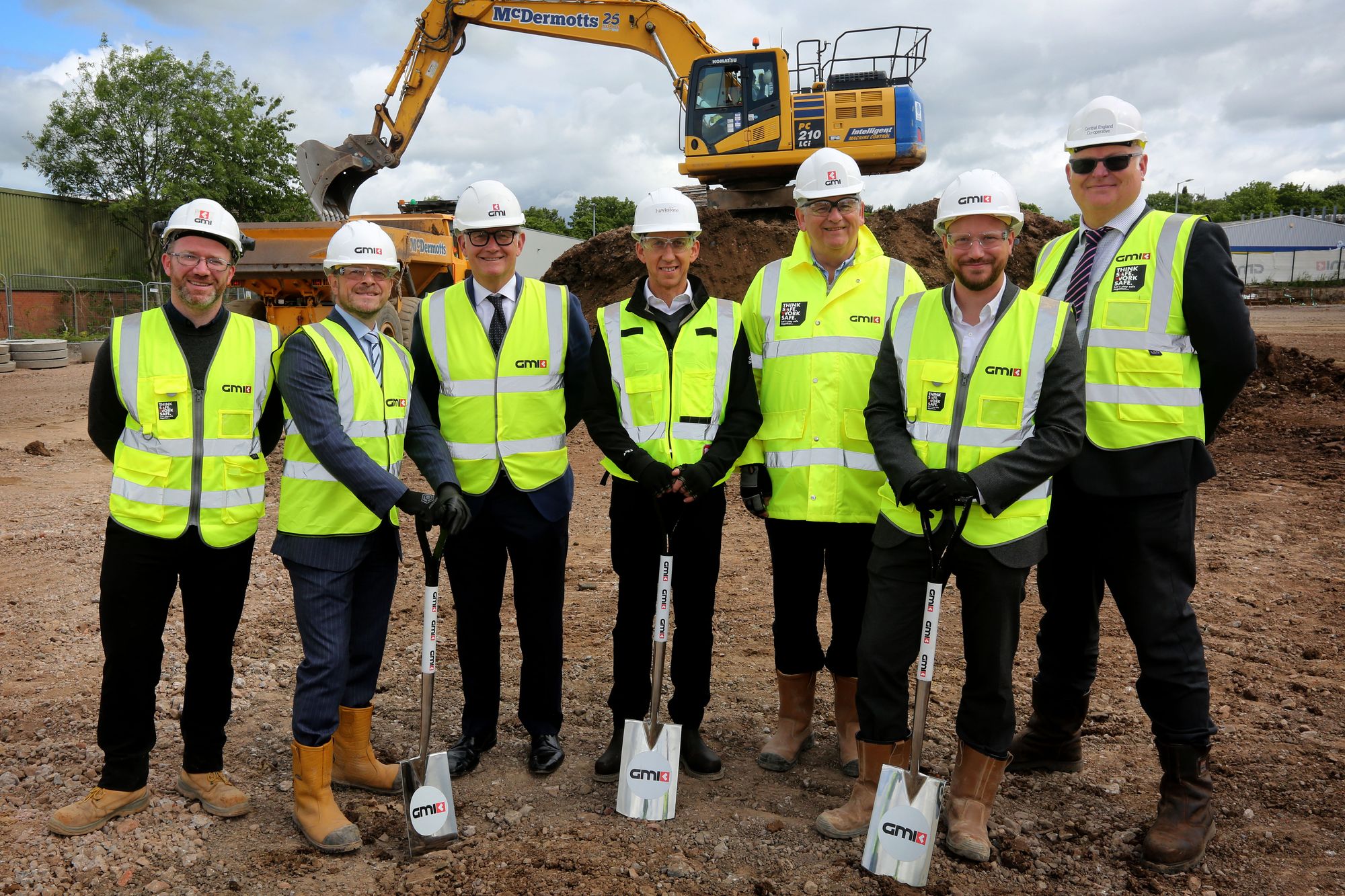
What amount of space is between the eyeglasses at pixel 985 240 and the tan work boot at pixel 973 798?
1865 millimetres

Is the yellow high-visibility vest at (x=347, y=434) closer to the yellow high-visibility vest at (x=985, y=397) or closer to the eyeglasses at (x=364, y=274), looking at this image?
the eyeglasses at (x=364, y=274)

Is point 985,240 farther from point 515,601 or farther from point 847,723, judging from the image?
point 515,601

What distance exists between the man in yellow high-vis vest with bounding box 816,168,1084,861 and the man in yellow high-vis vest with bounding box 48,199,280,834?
249 centimetres

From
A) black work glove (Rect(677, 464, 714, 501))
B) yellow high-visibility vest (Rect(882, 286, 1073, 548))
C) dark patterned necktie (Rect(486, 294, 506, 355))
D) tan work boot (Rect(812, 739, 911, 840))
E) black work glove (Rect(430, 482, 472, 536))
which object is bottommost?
tan work boot (Rect(812, 739, 911, 840))

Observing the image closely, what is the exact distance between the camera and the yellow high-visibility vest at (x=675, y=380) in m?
4.07

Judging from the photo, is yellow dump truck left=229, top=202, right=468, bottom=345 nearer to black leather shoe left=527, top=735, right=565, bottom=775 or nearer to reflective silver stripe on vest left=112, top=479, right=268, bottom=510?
reflective silver stripe on vest left=112, top=479, right=268, bottom=510

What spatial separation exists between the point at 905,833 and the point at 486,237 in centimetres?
289

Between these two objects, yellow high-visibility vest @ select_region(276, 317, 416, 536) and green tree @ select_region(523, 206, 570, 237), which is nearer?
yellow high-visibility vest @ select_region(276, 317, 416, 536)

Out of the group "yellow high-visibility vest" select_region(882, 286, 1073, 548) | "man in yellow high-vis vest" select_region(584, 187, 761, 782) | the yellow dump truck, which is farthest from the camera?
the yellow dump truck

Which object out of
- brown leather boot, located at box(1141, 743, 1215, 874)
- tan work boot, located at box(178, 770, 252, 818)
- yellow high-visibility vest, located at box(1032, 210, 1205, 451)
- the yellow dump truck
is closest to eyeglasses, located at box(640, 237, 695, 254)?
yellow high-visibility vest, located at box(1032, 210, 1205, 451)

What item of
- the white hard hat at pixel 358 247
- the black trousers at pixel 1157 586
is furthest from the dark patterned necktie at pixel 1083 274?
the white hard hat at pixel 358 247

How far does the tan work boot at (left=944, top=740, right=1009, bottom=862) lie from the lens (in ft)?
11.8

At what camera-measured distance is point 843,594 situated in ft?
13.6

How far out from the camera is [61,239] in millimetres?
35344
